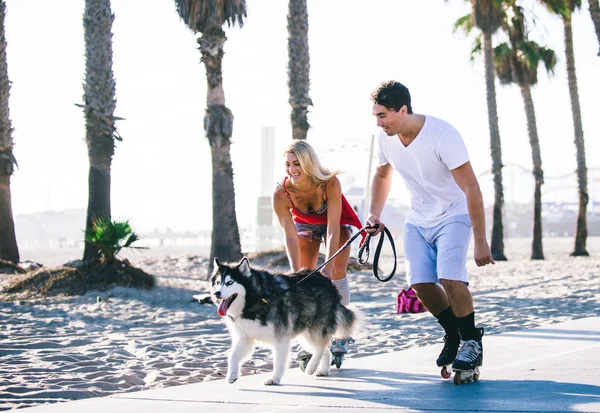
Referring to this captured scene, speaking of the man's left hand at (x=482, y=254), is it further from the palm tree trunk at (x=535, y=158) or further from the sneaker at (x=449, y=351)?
the palm tree trunk at (x=535, y=158)

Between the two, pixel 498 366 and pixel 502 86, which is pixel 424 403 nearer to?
pixel 498 366

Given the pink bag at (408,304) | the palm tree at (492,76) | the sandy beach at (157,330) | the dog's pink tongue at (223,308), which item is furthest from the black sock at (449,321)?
the palm tree at (492,76)

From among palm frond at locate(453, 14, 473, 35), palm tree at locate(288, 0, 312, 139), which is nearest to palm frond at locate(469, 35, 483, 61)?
palm frond at locate(453, 14, 473, 35)

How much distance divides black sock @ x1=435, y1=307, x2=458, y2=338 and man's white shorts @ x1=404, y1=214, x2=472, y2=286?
25 centimetres

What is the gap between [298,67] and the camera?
68.7 feet

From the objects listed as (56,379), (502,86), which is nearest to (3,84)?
(56,379)

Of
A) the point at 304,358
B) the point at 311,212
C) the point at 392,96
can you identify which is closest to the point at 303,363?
the point at 304,358

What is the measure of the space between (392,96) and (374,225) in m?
1.00

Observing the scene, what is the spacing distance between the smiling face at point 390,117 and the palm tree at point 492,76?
947 inches

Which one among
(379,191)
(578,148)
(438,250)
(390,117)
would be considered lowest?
(438,250)

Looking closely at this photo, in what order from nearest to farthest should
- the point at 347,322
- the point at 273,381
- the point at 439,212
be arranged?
the point at 439,212
the point at 273,381
the point at 347,322

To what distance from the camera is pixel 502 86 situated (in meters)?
31.5

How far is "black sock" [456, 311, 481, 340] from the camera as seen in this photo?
221 inches

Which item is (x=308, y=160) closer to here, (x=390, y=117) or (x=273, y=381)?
(x=390, y=117)
